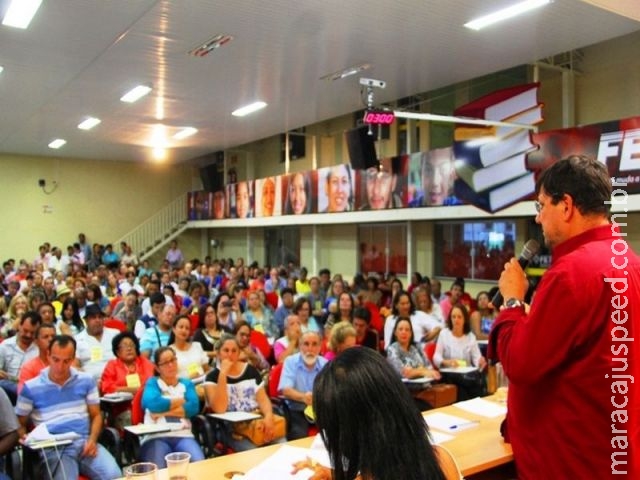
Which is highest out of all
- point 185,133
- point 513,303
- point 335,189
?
point 185,133

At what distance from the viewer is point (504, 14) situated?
5.98 metres

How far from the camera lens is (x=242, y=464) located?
2.49 metres

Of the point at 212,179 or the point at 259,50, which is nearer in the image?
the point at 259,50

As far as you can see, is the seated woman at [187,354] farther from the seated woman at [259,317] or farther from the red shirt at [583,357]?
the red shirt at [583,357]

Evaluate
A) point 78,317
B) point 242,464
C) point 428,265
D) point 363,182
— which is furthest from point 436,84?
point 242,464

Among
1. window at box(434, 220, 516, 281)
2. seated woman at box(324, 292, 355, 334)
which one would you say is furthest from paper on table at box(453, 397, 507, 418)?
window at box(434, 220, 516, 281)

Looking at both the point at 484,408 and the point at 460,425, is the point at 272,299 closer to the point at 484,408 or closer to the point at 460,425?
the point at 484,408

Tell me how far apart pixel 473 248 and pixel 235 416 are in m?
7.38

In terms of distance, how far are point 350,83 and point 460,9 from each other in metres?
2.97

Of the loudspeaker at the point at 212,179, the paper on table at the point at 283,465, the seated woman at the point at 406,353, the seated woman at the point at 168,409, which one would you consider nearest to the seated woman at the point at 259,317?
the seated woman at the point at 406,353

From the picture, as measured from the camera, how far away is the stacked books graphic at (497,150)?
8086 millimetres

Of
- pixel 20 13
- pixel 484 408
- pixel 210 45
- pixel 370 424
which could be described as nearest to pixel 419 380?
pixel 484 408

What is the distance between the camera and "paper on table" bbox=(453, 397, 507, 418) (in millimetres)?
3168

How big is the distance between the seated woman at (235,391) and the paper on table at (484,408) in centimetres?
139
